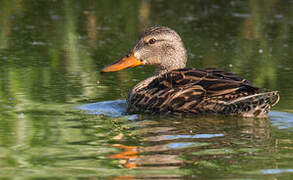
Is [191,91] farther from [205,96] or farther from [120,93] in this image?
[120,93]

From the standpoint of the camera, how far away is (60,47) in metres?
12.8

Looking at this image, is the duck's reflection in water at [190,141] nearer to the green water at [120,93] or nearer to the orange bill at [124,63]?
the green water at [120,93]

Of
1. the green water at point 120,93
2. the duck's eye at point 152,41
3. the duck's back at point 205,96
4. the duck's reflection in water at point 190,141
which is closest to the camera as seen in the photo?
the green water at point 120,93

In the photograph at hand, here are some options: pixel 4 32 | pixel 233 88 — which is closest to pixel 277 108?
pixel 233 88

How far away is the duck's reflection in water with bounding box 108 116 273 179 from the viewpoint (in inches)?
226

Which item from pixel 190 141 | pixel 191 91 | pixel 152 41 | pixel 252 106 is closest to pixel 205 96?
pixel 191 91

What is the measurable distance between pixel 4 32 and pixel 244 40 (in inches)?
199

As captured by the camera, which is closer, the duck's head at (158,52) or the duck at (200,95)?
the duck at (200,95)

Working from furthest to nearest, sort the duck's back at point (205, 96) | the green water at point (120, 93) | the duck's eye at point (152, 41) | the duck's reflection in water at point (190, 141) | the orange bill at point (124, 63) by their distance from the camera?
the duck's eye at point (152, 41)
the orange bill at point (124, 63)
the duck's back at point (205, 96)
the duck's reflection in water at point (190, 141)
the green water at point (120, 93)

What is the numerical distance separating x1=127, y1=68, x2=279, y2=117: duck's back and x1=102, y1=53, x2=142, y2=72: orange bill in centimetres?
108

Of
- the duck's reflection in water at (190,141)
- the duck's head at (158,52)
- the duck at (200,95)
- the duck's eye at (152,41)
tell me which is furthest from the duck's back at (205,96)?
the duck's eye at (152,41)

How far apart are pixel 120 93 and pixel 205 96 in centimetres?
204

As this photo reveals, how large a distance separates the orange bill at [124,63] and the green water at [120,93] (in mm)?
357

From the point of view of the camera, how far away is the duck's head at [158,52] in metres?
9.27
